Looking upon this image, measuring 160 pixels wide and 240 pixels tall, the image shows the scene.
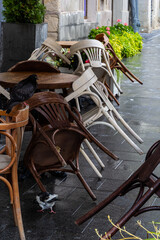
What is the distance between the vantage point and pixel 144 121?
286 inches

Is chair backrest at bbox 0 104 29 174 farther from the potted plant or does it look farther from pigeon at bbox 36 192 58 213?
the potted plant

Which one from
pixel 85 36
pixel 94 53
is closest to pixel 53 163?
pixel 94 53

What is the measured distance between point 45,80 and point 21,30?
346cm

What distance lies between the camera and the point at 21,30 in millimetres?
8180

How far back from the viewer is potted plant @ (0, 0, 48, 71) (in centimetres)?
811

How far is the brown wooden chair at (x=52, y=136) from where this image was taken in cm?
400

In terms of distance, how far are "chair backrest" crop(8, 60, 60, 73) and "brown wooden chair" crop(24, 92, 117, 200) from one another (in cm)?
129

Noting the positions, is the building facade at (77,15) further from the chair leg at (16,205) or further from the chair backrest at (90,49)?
the chair leg at (16,205)

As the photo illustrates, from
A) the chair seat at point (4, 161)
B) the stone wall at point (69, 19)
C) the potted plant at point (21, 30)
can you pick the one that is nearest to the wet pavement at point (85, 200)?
the chair seat at point (4, 161)

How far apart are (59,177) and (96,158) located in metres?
0.47

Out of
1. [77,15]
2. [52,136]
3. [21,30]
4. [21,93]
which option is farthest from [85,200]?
[77,15]

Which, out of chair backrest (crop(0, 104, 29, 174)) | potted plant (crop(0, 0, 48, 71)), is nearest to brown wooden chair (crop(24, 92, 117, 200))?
chair backrest (crop(0, 104, 29, 174))

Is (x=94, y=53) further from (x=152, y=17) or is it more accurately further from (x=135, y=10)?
(x=152, y=17)

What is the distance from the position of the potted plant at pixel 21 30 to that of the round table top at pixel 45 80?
9.19 ft
